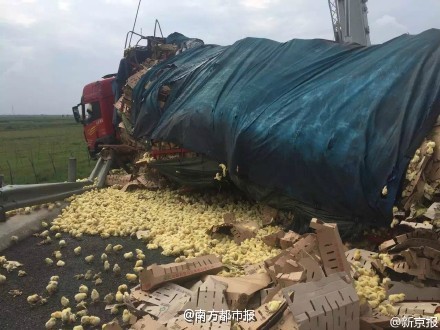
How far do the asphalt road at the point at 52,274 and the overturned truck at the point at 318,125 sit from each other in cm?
192

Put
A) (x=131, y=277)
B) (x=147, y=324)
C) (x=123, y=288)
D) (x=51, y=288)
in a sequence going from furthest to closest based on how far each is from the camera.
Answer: (x=131, y=277) < (x=51, y=288) < (x=123, y=288) < (x=147, y=324)

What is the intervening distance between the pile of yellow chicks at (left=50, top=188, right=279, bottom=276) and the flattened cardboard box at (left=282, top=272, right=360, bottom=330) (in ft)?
5.13

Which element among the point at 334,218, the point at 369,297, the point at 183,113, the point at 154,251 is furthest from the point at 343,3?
the point at 369,297

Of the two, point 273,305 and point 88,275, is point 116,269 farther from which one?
point 273,305

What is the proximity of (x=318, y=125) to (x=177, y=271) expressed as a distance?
99.1 inches

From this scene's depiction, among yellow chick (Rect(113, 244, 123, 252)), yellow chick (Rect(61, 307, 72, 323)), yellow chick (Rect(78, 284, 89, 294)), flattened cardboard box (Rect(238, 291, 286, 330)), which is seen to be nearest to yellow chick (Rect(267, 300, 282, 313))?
flattened cardboard box (Rect(238, 291, 286, 330))

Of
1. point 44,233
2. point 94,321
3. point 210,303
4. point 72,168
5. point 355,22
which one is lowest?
point 94,321

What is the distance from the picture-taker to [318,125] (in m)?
5.50

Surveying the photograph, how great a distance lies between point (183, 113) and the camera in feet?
25.6

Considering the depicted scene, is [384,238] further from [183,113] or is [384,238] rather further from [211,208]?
[183,113]

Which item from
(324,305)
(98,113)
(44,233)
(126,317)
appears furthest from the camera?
(98,113)

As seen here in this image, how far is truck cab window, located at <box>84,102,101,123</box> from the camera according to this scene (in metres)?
13.7

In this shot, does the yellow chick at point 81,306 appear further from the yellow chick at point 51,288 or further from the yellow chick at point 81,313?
the yellow chick at point 51,288

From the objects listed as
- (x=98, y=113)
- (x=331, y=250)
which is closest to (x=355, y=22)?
(x=98, y=113)
